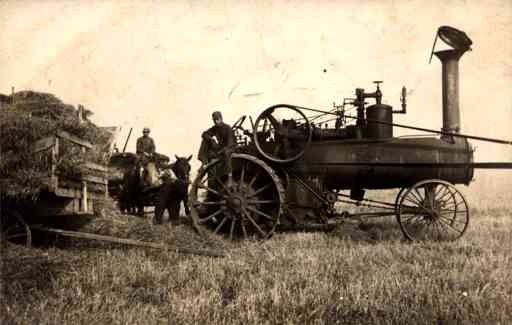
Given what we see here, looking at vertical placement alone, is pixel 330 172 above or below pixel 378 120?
below

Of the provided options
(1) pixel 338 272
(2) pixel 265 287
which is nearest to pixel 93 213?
(2) pixel 265 287

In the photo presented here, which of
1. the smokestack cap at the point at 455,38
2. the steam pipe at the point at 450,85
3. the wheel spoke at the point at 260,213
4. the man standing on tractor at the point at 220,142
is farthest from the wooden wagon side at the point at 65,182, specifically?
the smokestack cap at the point at 455,38

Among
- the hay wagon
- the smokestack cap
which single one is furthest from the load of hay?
the smokestack cap

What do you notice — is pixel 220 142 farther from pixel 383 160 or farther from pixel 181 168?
pixel 383 160

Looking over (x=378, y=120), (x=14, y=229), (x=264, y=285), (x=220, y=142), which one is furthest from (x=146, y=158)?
(x=264, y=285)

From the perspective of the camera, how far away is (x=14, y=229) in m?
5.91

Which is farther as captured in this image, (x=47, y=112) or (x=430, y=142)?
(x=430, y=142)

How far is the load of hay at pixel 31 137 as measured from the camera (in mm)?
5156

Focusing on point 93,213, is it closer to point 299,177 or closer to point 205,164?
point 205,164

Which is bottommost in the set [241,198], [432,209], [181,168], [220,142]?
[432,209]

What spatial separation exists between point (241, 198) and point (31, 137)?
3.51 meters

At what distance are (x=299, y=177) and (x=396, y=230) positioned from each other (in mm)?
2444

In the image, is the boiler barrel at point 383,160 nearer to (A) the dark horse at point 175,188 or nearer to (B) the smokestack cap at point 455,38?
(A) the dark horse at point 175,188

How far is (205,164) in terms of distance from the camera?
7.85 metres
